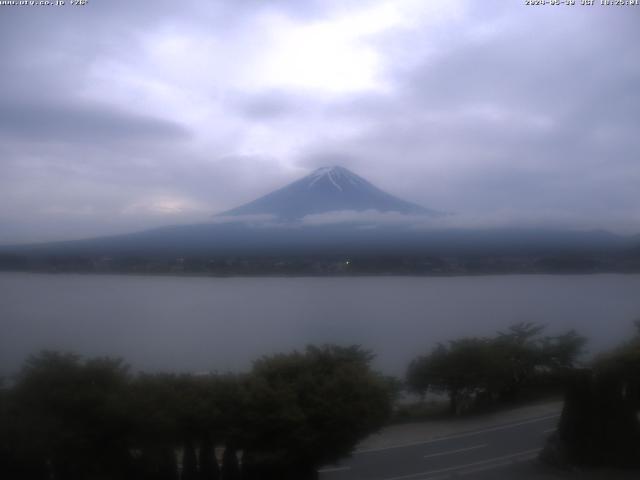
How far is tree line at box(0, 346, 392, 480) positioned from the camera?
20.3 feet

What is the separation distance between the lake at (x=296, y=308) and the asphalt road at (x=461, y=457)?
114 centimetres

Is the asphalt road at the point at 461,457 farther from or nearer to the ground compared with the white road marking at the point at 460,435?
nearer to the ground

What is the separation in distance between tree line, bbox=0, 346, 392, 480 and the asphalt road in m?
0.32

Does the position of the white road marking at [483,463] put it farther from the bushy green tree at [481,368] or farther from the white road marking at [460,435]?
the bushy green tree at [481,368]

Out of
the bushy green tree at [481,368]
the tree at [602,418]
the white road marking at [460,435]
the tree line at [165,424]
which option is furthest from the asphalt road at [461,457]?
the bushy green tree at [481,368]

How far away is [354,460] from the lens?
6.85m

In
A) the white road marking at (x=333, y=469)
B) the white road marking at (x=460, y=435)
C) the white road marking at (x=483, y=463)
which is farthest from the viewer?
the white road marking at (x=460, y=435)

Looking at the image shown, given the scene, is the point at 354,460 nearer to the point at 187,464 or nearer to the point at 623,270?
the point at 187,464

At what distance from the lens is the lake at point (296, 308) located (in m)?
7.53

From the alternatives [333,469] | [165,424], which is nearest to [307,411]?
[333,469]

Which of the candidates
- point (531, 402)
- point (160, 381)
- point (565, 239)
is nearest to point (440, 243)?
point (565, 239)

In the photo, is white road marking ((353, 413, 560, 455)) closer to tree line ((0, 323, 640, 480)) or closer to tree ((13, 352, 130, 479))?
tree line ((0, 323, 640, 480))

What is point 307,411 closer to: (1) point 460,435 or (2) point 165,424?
(2) point 165,424

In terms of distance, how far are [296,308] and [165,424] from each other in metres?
2.54
